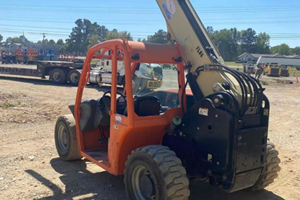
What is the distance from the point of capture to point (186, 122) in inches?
163

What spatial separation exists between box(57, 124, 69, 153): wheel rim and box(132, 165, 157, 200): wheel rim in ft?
A: 7.55

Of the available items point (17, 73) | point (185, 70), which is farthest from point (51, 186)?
point (17, 73)

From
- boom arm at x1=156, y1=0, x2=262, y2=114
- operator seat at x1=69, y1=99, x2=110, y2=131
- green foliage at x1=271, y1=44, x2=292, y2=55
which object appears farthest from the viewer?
green foliage at x1=271, y1=44, x2=292, y2=55

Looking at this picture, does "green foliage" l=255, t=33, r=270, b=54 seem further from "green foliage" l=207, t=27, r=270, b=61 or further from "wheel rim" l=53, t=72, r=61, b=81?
"wheel rim" l=53, t=72, r=61, b=81

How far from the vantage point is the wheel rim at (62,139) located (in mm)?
6059

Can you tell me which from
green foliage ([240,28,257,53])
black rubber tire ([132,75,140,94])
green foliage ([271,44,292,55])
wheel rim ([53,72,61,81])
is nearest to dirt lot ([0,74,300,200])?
black rubber tire ([132,75,140,94])

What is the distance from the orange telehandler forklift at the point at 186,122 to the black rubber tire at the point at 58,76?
50.7ft

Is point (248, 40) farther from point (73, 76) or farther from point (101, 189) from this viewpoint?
point (101, 189)

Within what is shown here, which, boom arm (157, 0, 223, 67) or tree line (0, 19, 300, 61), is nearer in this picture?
boom arm (157, 0, 223, 67)

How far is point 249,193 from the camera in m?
4.80

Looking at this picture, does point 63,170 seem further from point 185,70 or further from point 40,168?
point 185,70

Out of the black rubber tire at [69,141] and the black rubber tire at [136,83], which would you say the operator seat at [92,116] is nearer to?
the black rubber tire at [69,141]

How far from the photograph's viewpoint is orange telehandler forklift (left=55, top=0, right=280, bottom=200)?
3.71 meters

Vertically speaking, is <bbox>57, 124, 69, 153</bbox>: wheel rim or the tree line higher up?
the tree line
